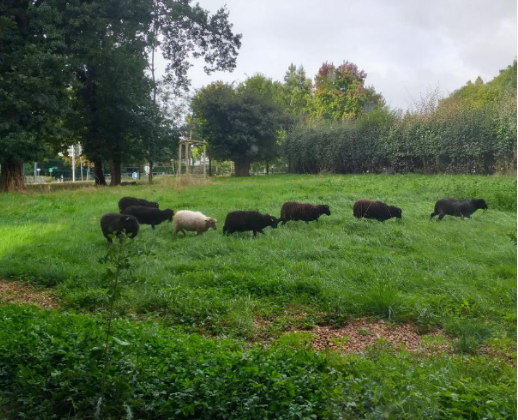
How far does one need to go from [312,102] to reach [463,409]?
2.60 metres

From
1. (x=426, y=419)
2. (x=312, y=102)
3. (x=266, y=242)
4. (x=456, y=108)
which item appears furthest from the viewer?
(x=266, y=242)

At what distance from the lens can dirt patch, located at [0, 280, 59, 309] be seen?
3.63 meters

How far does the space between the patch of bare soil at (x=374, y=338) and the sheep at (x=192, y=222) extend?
2.20m

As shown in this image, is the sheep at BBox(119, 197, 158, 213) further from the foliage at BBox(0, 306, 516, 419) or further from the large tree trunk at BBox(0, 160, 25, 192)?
the foliage at BBox(0, 306, 516, 419)

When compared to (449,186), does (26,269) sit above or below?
below

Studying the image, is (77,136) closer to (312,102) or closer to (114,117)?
(114,117)

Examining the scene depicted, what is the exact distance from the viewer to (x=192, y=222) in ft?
16.3

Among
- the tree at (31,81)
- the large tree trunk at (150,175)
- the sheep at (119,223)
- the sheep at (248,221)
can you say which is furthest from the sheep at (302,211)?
the tree at (31,81)

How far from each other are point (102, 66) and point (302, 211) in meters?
2.39

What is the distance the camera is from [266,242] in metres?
4.62

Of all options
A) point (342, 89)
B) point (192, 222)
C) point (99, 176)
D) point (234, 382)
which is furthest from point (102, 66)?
point (234, 382)

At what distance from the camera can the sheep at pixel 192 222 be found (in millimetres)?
4840

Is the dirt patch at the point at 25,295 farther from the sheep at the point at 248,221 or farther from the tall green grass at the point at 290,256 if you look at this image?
the sheep at the point at 248,221

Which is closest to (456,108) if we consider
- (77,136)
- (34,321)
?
(34,321)
